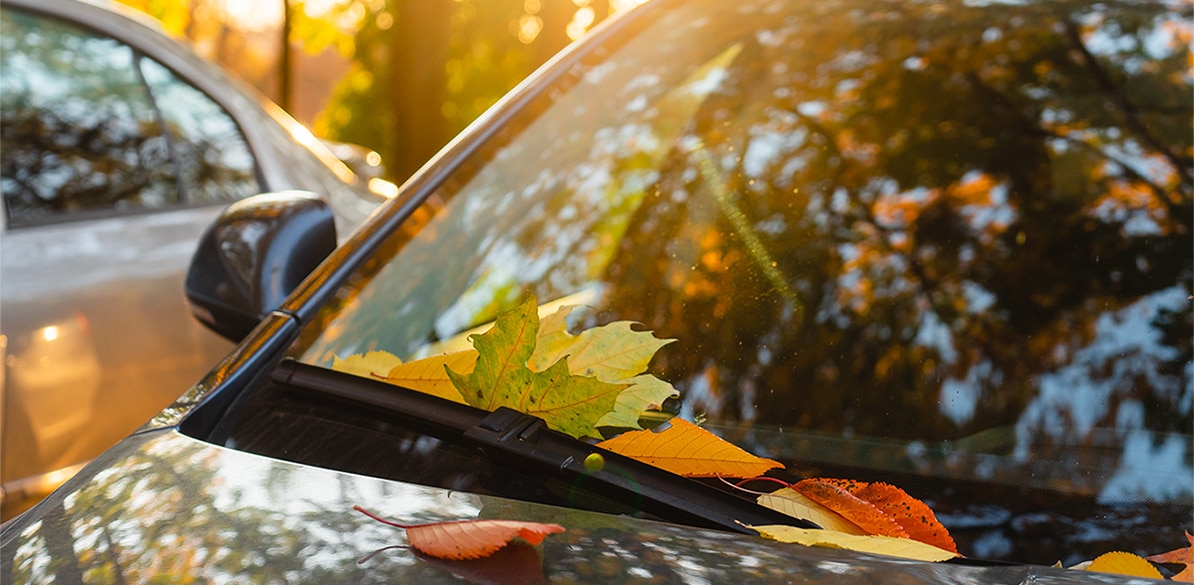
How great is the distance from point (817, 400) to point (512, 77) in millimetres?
15614

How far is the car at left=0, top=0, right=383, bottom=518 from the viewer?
10.0 ft

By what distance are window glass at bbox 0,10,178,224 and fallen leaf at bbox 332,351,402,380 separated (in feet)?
6.49

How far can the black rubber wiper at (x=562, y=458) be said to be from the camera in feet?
4.00

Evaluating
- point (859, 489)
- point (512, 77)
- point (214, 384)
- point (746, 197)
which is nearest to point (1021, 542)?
point (859, 489)

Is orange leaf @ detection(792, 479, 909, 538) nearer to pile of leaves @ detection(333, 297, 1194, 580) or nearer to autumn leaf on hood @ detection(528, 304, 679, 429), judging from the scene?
pile of leaves @ detection(333, 297, 1194, 580)

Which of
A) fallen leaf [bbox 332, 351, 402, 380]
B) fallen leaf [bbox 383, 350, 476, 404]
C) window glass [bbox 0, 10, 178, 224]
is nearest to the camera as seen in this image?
fallen leaf [bbox 383, 350, 476, 404]

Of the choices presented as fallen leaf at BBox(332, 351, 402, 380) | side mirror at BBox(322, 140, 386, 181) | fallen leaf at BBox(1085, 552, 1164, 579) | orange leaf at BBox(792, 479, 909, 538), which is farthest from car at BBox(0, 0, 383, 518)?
fallen leaf at BBox(1085, 552, 1164, 579)

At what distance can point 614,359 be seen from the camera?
1.47 metres

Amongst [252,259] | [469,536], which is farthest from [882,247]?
[252,259]

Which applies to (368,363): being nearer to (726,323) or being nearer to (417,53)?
(726,323)

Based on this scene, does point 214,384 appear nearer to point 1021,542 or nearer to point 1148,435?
point 1021,542

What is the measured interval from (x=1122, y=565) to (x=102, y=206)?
2922mm

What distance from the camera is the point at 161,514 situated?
3.98ft

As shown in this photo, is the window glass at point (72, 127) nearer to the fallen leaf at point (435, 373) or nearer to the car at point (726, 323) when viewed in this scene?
the car at point (726, 323)
